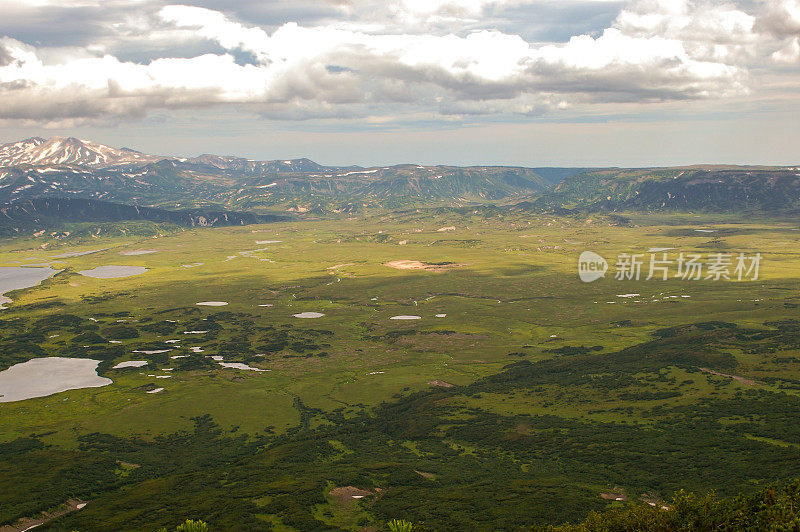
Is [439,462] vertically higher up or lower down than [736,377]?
lower down

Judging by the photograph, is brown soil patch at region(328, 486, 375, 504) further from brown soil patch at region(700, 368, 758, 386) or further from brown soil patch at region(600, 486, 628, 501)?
brown soil patch at region(700, 368, 758, 386)

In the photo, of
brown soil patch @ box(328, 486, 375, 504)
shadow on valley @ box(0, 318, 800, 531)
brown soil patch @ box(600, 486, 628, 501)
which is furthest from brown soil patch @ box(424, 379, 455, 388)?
brown soil patch @ box(600, 486, 628, 501)

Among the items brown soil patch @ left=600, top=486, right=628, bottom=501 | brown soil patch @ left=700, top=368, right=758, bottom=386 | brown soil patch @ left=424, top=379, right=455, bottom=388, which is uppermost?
brown soil patch @ left=700, top=368, right=758, bottom=386

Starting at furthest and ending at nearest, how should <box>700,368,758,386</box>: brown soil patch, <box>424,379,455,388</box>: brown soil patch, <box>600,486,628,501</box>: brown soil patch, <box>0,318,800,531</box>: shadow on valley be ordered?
1. <box>424,379,455,388</box>: brown soil patch
2. <box>700,368,758,386</box>: brown soil patch
3. <box>600,486,628,501</box>: brown soil patch
4. <box>0,318,800,531</box>: shadow on valley

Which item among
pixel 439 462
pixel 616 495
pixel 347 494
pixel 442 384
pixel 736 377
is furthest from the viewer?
pixel 442 384

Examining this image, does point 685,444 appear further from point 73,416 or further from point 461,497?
point 73,416

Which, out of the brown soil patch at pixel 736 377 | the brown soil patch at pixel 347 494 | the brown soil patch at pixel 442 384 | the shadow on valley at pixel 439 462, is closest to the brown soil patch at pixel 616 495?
the shadow on valley at pixel 439 462

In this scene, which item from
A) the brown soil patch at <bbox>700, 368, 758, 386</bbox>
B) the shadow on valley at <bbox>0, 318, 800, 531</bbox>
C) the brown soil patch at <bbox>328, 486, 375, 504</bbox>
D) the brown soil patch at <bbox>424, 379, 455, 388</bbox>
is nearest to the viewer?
the shadow on valley at <bbox>0, 318, 800, 531</bbox>

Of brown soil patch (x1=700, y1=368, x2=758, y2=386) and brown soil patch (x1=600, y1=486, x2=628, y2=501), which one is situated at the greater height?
brown soil patch (x1=700, y1=368, x2=758, y2=386)

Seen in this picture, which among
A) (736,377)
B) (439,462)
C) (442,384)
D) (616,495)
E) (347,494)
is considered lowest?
(442,384)

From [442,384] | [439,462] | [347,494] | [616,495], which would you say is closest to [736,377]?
[616,495]

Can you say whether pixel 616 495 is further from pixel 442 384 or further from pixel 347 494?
pixel 442 384

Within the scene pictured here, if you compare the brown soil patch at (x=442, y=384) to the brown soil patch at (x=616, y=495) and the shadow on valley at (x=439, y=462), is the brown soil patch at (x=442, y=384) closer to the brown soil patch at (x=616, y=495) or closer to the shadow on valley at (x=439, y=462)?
the shadow on valley at (x=439, y=462)

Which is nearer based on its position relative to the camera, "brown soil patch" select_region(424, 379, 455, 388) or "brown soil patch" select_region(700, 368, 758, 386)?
"brown soil patch" select_region(700, 368, 758, 386)
